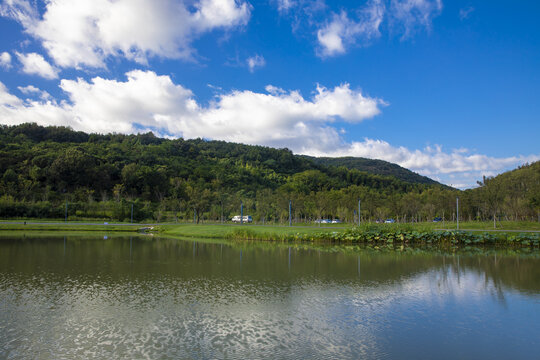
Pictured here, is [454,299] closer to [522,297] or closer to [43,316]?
[522,297]

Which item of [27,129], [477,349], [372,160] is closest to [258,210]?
[477,349]

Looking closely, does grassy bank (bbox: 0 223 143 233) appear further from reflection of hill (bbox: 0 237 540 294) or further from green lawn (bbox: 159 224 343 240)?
reflection of hill (bbox: 0 237 540 294)

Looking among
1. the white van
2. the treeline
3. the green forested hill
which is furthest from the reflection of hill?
the green forested hill

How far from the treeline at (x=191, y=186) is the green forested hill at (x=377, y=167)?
108 feet

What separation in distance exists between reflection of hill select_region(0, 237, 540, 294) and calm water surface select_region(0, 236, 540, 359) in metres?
0.10

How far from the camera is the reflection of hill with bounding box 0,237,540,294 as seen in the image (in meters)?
11.9

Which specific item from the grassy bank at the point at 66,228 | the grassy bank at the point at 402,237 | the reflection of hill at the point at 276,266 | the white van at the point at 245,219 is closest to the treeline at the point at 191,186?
the white van at the point at 245,219

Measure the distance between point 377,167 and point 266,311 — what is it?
136 metres

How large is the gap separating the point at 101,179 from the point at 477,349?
74007mm

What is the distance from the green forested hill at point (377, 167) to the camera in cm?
12812

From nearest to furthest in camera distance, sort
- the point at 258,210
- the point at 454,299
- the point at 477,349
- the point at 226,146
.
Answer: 1. the point at 477,349
2. the point at 454,299
3. the point at 258,210
4. the point at 226,146

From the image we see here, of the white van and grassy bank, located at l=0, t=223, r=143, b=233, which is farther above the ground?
the white van

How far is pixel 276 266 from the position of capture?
14203mm

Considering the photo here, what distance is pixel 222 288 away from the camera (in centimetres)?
1006
